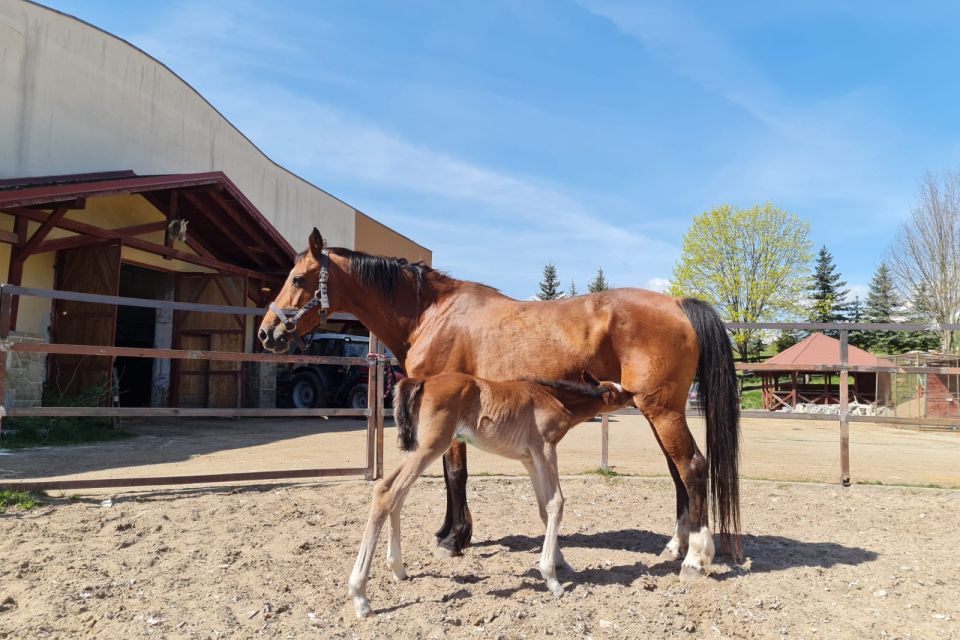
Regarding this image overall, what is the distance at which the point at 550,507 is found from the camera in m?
3.92

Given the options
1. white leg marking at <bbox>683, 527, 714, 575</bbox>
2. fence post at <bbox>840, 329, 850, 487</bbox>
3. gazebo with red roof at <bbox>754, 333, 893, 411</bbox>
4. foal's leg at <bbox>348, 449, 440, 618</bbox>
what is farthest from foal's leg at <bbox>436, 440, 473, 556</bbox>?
gazebo with red roof at <bbox>754, 333, 893, 411</bbox>

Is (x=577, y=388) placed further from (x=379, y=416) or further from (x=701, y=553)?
(x=379, y=416)

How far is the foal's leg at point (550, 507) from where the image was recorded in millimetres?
3816

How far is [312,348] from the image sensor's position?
1814cm

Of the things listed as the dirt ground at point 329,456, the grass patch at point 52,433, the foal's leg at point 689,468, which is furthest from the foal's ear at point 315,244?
the grass patch at point 52,433

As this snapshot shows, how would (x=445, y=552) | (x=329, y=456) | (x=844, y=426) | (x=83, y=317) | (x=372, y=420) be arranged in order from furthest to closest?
(x=83, y=317)
(x=329, y=456)
(x=844, y=426)
(x=372, y=420)
(x=445, y=552)

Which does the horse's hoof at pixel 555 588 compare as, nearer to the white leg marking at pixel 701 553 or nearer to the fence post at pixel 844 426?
the white leg marking at pixel 701 553

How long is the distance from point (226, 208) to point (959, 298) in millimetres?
30074

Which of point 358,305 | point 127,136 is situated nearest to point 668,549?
point 358,305

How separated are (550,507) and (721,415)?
1.60 m

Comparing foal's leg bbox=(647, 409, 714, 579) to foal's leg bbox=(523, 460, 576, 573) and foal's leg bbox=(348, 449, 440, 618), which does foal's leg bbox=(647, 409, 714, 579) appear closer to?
foal's leg bbox=(523, 460, 576, 573)

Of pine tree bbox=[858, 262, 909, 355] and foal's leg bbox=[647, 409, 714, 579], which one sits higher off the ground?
pine tree bbox=[858, 262, 909, 355]

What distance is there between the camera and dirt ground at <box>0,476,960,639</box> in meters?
3.37

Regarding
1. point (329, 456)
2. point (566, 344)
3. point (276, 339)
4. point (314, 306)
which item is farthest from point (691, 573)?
point (329, 456)
